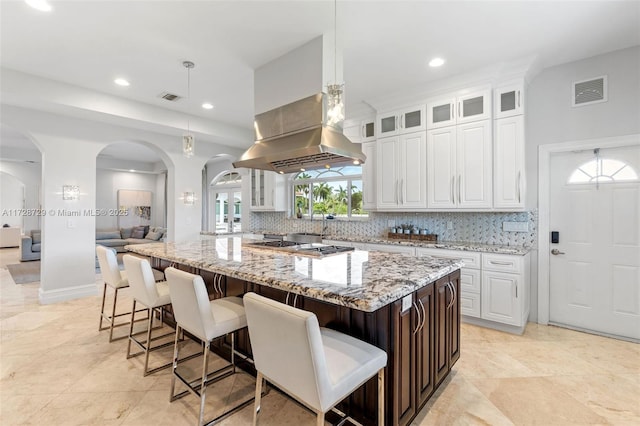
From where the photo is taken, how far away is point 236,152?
6.48m

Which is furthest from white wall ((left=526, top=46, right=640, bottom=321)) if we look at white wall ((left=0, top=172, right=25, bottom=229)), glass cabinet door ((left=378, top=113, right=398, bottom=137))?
white wall ((left=0, top=172, right=25, bottom=229))

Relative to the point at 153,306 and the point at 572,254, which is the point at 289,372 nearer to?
the point at 153,306

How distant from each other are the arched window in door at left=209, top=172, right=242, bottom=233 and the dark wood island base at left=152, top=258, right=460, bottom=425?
262 inches

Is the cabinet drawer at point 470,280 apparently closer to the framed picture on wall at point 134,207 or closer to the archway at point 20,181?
the archway at point 20,181

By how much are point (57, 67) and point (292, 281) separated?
154 inches

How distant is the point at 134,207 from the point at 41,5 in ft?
27.7

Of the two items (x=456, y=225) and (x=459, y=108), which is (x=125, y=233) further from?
(x=459, y=108)

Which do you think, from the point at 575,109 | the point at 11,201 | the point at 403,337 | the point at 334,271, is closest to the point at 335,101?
the point at 334,271

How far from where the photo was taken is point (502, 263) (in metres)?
3.21

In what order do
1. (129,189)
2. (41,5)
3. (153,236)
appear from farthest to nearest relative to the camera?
(129,189), (153,236), (41,5)

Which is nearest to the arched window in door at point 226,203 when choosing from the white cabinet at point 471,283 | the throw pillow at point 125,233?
the throw pillow at point 125,233

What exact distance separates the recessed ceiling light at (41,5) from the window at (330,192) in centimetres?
398

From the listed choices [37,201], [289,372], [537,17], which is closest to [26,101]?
[289,372]

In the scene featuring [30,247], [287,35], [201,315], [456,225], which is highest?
[287,35]
